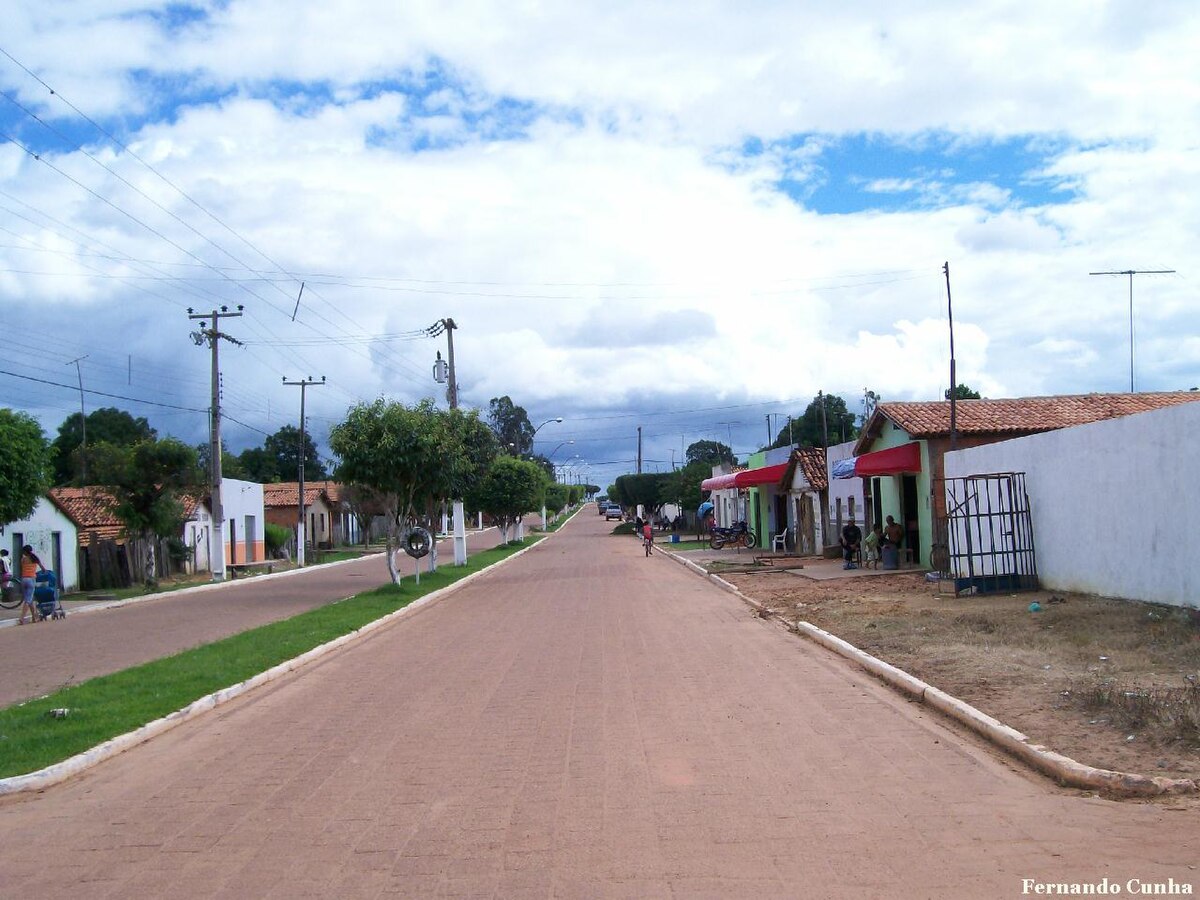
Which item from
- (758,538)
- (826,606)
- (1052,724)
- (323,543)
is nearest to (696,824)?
(1052,724)

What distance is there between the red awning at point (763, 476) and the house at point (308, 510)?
96.6 feet

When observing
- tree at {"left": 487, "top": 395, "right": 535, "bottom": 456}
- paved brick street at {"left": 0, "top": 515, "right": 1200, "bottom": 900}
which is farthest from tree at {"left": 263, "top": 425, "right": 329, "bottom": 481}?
paved brick street at {"left": 0, "top": 515, "right": 1200, "bottom": 900}

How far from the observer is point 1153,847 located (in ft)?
19.6

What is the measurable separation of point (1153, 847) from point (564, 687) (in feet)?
22.0

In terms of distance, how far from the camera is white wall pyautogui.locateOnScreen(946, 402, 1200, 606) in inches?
543

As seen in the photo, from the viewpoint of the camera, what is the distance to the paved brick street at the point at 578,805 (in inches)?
223

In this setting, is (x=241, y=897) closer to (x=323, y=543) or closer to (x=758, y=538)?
(x=758, y=538)

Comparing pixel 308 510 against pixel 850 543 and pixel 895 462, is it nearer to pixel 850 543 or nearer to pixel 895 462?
pixel 850 543

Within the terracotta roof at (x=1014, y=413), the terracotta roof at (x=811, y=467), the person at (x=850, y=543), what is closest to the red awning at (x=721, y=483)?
the terracotta roof at (x=811, y=467)

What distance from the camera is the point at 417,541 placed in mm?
32719

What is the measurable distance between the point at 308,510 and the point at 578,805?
6498 cm

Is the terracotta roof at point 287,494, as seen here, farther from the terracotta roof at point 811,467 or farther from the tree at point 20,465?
the tree at point 20,465

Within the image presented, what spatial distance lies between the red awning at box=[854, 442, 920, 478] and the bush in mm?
35977

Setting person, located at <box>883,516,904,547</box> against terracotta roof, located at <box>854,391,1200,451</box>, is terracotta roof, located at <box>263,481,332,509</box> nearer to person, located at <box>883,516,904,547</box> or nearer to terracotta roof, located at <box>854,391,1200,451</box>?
terracotta roof, located at <box>854,391,1200,451</box>
